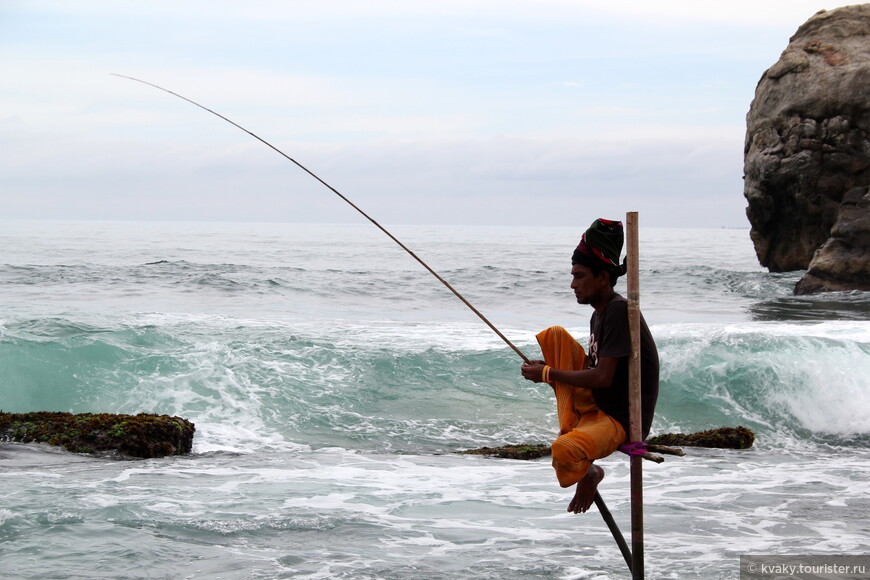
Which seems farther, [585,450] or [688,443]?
[688,443]

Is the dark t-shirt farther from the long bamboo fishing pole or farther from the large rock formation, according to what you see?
the large rock formation

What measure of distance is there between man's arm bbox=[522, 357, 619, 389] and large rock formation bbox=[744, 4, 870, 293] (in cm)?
1866

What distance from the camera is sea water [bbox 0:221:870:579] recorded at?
5.69 m

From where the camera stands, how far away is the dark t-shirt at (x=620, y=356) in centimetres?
402

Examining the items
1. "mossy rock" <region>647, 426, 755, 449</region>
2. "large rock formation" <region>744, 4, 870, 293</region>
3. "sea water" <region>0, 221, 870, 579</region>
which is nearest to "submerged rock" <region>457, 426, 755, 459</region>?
"mossy rock" <region>647, 426, 755, 449</region>

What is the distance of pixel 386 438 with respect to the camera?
10156 mm

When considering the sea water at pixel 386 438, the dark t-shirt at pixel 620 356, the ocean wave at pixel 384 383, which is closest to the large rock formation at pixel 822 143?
the sea water at pixel 386 438

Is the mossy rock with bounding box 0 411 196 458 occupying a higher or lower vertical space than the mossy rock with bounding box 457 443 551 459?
higher

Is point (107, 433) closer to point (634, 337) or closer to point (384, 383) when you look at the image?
point (384, 383)

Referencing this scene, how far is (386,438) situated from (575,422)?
614 centimetres

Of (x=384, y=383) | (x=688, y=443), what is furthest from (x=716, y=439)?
(x=384, y=383)

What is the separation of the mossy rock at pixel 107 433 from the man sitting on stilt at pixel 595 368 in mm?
5244

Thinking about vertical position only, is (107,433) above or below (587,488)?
below

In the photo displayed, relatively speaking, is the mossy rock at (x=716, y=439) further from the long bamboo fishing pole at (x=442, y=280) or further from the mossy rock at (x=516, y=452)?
the long bamboo fishing pole at (x=442, y=280)
